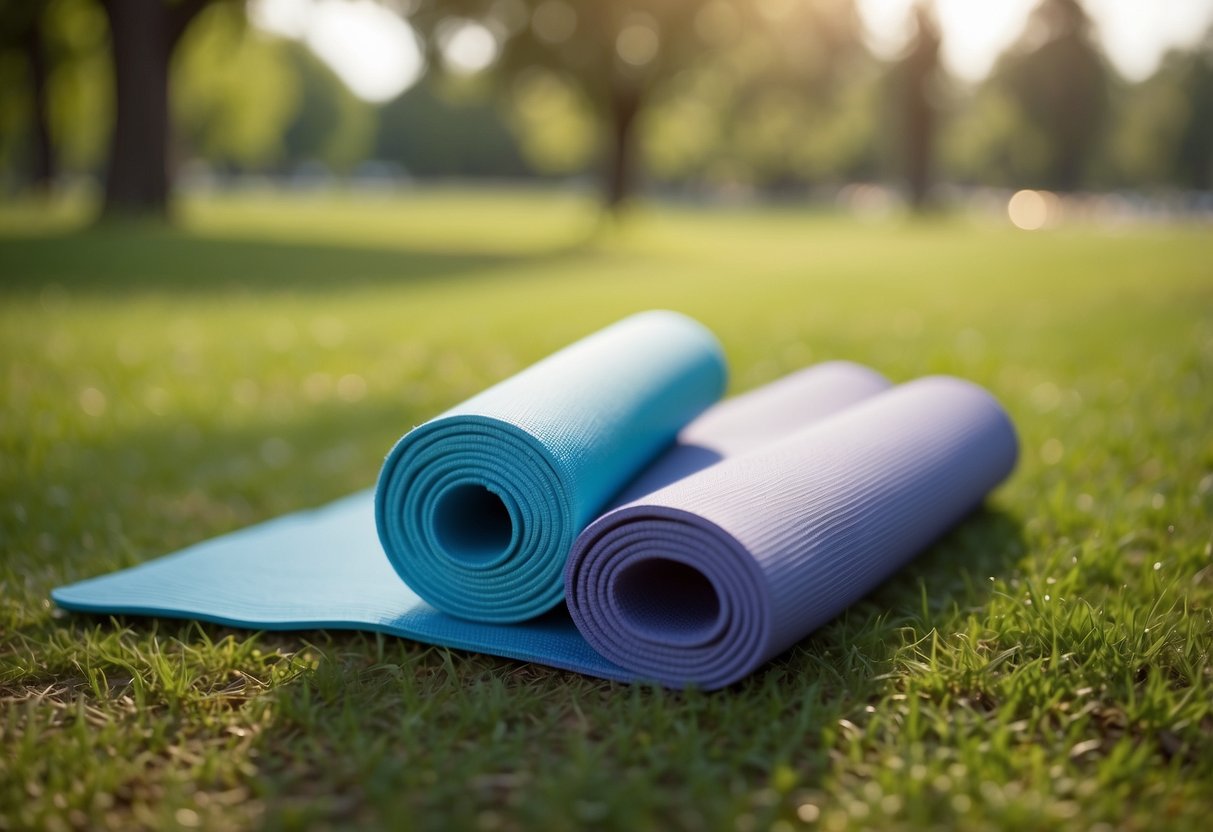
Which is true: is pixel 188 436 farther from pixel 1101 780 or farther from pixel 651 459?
pixel 1101 780

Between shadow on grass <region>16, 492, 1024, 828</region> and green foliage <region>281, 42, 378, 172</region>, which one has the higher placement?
green foliage <region>281, 42, 378, 172</region>

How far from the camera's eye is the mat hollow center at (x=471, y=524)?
3.14 meters

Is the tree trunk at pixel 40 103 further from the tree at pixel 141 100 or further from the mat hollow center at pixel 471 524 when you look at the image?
the mat hollow center at pixel 471 524

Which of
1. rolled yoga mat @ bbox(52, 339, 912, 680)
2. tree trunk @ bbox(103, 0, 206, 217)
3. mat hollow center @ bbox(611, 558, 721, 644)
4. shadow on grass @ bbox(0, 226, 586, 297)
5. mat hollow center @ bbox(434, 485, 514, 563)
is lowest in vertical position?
shadow on grass @ bbox(0, 226, 586, 297)

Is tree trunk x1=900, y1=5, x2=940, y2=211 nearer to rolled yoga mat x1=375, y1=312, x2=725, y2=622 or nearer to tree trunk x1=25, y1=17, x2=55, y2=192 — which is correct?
tree trunk x1=25, y1=17, x2=55, y2=192

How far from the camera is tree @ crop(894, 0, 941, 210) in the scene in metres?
37.2

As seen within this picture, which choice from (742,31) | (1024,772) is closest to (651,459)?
(1024,772)

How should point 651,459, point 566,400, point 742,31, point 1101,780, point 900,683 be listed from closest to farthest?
point 1101,780, point 900,683, point 566,400, point 651,459, point 742,31

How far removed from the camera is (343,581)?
3543 mm

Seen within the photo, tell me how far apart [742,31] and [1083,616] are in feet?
85.5

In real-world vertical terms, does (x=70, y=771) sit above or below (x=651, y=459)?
below

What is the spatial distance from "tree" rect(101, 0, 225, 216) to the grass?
9.77 meters

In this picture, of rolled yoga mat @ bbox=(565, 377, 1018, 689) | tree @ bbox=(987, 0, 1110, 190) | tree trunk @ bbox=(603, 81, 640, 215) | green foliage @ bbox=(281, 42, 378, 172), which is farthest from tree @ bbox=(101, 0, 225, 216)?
green foliage @ bbox=(281, 42, 378, 172)

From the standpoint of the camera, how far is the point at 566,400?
3236 mm
